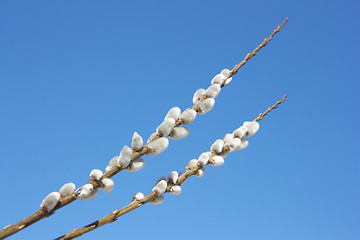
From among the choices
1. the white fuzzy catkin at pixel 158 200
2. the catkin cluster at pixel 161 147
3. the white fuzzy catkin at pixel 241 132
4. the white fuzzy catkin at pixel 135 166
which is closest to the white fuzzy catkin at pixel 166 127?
the catkin cluster at pixel 161 147

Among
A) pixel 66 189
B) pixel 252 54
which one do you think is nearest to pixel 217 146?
pixel 252 54

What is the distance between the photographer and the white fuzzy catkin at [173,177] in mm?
1296

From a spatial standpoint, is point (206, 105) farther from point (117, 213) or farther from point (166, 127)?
point (117, 213)

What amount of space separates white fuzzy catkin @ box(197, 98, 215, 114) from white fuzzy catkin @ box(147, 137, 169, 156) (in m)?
0.23

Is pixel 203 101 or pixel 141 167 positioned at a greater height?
pixel 203 101

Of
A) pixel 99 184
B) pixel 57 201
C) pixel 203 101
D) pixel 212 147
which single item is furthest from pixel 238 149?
pixel 57 201

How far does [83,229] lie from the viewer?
1119mm

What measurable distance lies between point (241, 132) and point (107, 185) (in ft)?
2.06

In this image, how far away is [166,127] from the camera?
123cm

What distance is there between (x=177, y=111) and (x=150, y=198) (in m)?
0.35

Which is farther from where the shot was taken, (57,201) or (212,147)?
(212,147)

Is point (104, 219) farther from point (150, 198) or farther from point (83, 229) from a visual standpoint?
point (150, 198)

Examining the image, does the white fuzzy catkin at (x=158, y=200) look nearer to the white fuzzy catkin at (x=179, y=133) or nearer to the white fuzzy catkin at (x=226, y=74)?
the white fuzzy catkin at (x=179, y=133)

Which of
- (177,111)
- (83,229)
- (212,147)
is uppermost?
(177,111)
